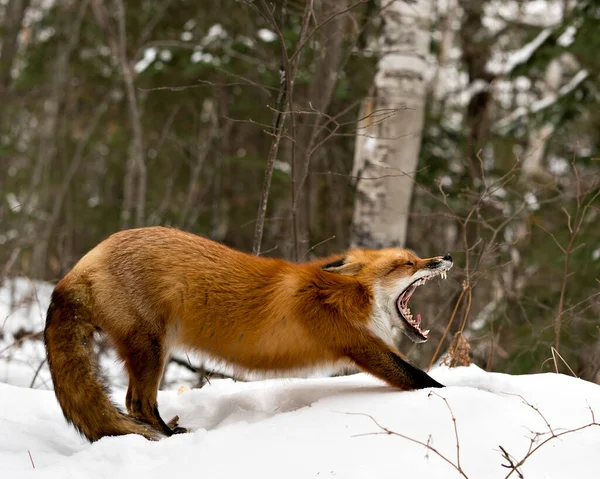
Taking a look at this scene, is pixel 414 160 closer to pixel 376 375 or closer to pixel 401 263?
pixel 401 263

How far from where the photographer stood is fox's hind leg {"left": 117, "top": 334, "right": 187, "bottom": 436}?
11.9 feet

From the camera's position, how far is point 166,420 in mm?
4062

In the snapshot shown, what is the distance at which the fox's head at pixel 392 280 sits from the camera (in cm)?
400

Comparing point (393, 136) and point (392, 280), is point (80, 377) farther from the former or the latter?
point (393, 136)

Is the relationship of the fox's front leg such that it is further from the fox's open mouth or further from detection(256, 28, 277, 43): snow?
detection(256, 28, 277, 43): snow

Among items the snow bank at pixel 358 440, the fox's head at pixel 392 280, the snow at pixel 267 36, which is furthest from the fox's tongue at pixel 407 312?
the snow at pixel 267 36

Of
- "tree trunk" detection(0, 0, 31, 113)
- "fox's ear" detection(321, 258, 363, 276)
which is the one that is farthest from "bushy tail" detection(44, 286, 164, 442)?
"tree trunk" detection(0, 0, 31, 113)

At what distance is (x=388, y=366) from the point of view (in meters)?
3.72

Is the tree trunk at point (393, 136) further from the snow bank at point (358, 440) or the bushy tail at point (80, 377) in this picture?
the bushy tail at point (80, 377)

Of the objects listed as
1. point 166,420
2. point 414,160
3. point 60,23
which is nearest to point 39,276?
point 60,23

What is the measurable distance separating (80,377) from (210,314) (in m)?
0.81

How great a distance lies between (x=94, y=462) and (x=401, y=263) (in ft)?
7.12

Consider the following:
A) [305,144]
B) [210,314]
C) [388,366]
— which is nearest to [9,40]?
[305,144]

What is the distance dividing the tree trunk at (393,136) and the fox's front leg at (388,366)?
315 centimetres
